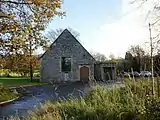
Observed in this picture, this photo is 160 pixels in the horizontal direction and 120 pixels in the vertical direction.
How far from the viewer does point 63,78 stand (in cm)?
4531

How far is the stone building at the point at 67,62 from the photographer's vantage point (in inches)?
1793

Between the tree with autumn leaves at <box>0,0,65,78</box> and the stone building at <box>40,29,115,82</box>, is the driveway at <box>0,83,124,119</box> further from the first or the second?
the stone building at <box>40,29,115,82</box>

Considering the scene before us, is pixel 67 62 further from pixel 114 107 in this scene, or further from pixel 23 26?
pixel 114 107

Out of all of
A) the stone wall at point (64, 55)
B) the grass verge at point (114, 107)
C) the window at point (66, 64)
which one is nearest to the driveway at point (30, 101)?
the grass verge at point (114, 107)

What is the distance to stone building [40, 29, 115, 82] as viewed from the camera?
45.5 m

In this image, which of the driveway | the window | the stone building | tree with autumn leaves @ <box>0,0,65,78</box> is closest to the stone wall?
the stone building

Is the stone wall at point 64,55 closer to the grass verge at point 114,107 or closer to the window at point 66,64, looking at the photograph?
the window at point 66,64

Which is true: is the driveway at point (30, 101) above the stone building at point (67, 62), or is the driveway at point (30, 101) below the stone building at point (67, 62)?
below

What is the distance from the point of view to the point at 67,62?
46375 millimetres

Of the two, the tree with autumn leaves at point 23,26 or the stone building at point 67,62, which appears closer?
the tree with autumn leaves at point 23,26

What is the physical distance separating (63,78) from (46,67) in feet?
10.1

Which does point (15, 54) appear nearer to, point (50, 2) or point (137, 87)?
point (50, 2)

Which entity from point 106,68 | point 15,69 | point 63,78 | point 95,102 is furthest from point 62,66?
point 95,102

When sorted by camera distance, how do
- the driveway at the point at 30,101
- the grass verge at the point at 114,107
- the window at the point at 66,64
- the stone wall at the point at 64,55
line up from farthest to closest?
the window at the point at 66,64 → the stone wall at the point at 64,55 → the driveway at the point at 30,101 → the grass verge at the point at 114,107
